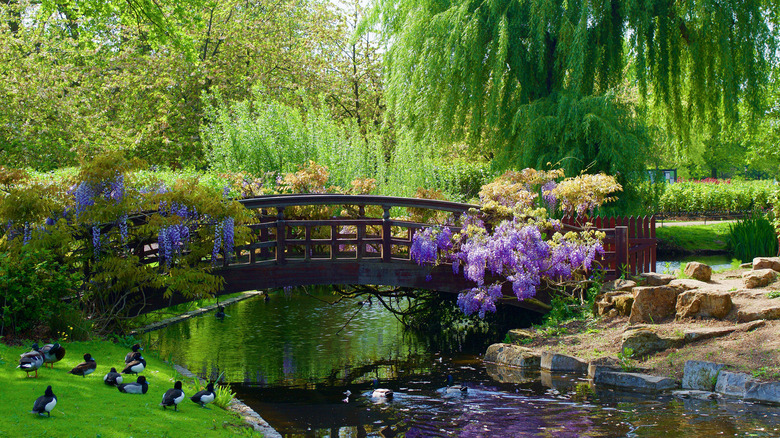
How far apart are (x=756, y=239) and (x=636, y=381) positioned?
9070 millimetres

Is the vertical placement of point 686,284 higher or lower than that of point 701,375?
higher

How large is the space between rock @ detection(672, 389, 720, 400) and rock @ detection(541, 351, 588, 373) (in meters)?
1.35

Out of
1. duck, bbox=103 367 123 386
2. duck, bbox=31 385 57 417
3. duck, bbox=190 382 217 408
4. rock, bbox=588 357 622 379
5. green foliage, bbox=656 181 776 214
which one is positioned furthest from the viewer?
green foliage, bbox=656 181 776 214


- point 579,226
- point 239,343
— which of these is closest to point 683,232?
point 579,226

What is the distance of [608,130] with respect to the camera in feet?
47.0

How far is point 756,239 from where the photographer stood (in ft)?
51.2

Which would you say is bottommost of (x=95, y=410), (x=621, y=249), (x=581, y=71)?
(x=95, y=410)

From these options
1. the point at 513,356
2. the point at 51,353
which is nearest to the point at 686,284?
the point at 513,356

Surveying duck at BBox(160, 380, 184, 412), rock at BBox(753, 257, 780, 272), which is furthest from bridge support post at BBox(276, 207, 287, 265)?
rock at BBox(753, 257, 780, 272)

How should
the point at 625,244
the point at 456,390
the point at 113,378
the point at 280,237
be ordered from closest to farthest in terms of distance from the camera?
the point at 113,378
the point at 456,390
the point at 280,237
the point at 625,244

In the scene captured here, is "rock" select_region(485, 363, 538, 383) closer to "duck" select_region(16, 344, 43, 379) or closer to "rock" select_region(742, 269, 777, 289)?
"rock" select_region(742, 269, 777, 289)

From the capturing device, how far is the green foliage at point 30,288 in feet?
26.8

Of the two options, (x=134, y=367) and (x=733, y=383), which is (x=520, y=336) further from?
(x=134, y=367)

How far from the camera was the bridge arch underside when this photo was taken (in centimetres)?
1068
